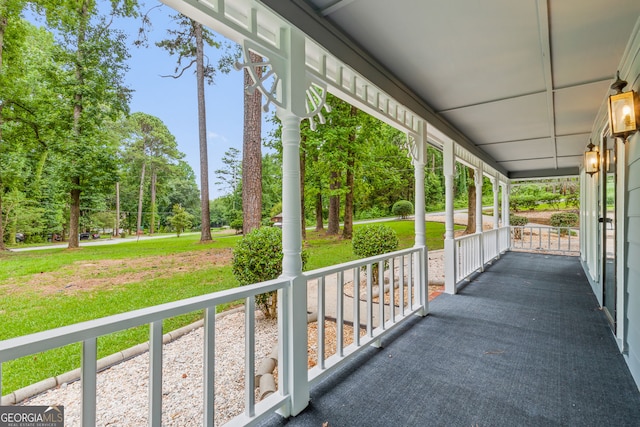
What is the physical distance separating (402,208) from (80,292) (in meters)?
12.0

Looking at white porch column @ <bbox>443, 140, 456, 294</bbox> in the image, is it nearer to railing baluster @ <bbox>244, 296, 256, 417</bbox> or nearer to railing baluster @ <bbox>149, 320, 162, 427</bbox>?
railing baluster @ <bbox>244, 296, 256, 417</bbox>

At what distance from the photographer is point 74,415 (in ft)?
7.13

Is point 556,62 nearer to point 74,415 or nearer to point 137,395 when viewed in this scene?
point 137,395

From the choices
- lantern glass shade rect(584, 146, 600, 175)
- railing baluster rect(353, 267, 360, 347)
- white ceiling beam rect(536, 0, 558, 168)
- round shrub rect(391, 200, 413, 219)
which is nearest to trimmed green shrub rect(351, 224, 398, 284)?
railing baluster rect(353, 267, 360, 347)

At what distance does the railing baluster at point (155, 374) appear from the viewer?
117 cm

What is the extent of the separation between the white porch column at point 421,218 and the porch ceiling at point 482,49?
1.10 feet

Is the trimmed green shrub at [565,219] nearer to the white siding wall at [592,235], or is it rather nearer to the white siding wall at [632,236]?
the white siding wall at [592,235]

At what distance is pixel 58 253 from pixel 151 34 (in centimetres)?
474

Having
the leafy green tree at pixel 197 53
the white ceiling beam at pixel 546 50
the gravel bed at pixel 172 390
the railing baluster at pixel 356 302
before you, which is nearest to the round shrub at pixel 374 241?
the gravel bed at pixel 172 390

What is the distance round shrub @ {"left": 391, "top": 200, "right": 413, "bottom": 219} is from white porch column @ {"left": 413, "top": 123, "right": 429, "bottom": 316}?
10.1 m

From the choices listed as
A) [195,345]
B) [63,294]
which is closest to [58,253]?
[63,294]

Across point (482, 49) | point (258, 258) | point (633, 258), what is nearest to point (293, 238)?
point (258, 258)

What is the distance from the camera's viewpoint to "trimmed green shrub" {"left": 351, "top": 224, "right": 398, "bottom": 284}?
499 cm

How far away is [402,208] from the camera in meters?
13.5
